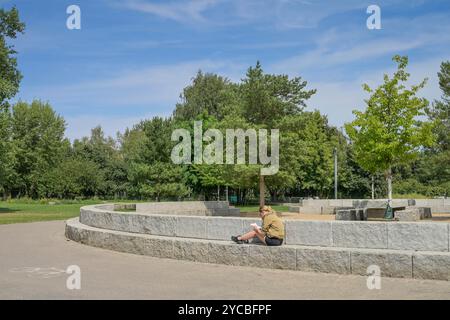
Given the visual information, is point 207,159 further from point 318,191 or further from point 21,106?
point 21,106

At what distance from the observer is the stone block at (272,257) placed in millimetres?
10125

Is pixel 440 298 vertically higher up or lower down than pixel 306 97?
lower down

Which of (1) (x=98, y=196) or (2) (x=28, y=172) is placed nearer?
(2) (x=28, y=172)

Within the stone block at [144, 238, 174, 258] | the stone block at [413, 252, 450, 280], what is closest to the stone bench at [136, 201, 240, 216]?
the stone block at [144, 238, 174, 258]

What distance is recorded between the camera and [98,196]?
7994cm

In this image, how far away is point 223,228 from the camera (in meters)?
11.8

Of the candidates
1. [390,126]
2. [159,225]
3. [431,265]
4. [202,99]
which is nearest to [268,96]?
[390,126]

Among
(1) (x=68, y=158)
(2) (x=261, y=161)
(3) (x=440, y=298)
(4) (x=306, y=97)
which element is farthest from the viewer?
(1) (x=68, y=158)

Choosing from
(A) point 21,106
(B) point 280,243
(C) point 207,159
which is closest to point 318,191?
(C) point 207,159

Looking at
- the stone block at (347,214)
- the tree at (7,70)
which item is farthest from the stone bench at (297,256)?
the tree at (7,70)

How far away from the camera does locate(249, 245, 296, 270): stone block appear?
1012 centimetres

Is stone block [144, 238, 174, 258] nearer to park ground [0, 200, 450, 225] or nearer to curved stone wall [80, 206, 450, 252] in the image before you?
curved stone wall [80, 206, 450, 252]
